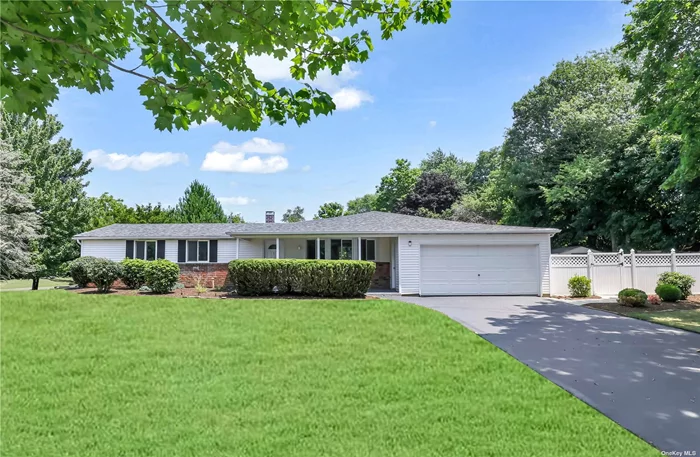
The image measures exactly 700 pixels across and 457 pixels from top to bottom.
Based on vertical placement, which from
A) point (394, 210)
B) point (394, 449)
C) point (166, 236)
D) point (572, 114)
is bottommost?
point (394, 449)

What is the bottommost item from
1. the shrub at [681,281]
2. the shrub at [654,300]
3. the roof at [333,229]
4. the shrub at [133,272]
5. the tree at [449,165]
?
the shrub at [654,300]

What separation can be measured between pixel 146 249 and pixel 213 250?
3.52 metres

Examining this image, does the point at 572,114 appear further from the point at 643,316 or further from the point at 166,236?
the point at 166,236

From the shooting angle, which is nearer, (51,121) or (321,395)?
(321,395)

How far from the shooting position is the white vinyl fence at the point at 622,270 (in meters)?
15.8

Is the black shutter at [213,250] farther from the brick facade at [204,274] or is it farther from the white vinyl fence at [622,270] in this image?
the white vinyl fence at [622,270]

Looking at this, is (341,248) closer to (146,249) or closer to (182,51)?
(146,249)

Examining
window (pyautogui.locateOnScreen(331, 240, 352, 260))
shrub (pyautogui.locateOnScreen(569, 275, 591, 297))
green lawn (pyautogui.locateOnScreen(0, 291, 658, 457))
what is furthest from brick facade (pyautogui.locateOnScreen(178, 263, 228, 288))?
shrub (pyautogui.locateOnScreen(569, 275, 591, 297))

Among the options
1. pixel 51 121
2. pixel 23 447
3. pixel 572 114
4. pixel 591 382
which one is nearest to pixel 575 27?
pixel 591 382

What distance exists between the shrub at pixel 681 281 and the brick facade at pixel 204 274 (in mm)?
18645

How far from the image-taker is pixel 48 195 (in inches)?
1007

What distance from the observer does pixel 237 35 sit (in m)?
2.88

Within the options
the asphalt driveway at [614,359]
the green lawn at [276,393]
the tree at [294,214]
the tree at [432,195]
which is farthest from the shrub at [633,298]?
the tree at [294,214]

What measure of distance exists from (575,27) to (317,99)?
9970mm
